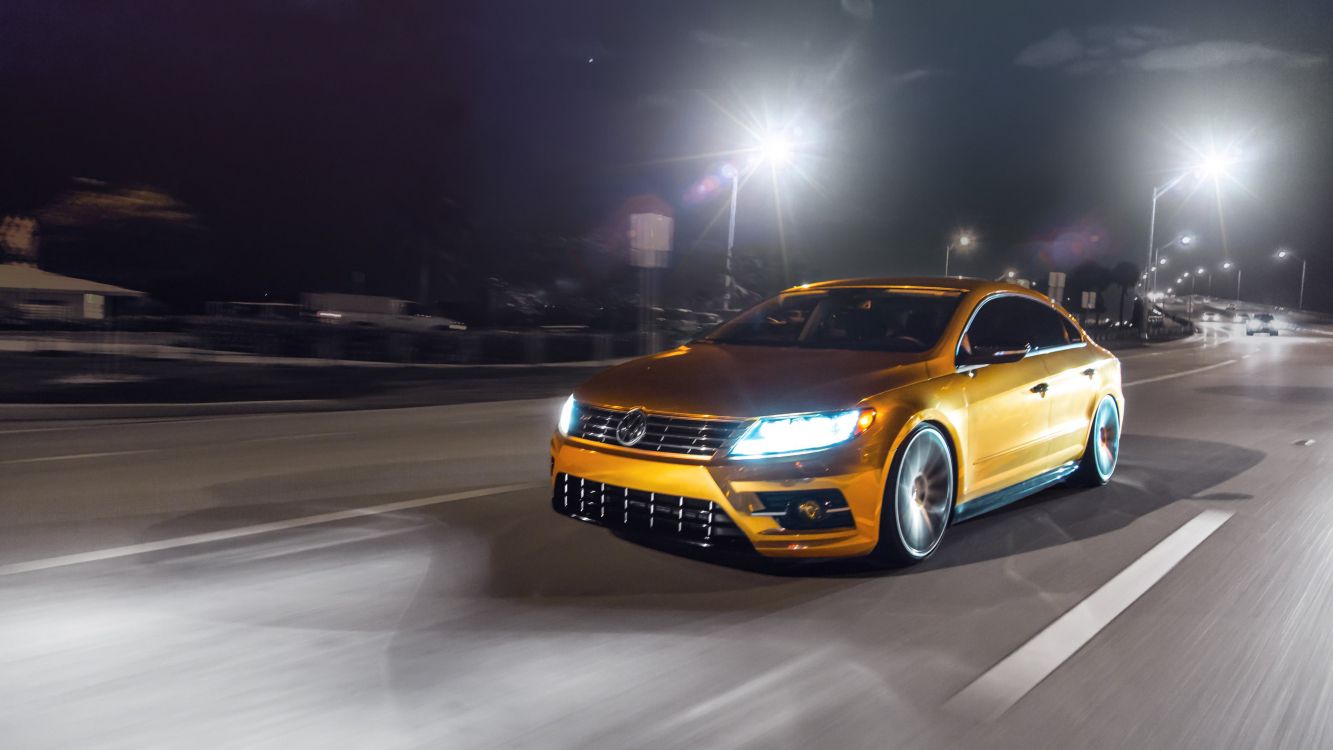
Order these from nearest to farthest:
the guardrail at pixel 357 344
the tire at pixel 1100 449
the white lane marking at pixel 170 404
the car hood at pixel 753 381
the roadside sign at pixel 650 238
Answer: the car hood at pixel 753 381 < the tire at pixel 1100 449 < the white lane marking at pixel 170 404 < the roadside sign at pixel 650 238 < the guardrail at pixel 357 344

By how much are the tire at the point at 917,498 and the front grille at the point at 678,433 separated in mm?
847

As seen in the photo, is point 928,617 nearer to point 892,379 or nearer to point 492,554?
point 892,379

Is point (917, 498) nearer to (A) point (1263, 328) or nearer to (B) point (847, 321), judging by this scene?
(B) point (847, 321)

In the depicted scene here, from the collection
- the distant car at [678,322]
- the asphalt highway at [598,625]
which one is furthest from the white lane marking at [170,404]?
the distant car at [678,322]

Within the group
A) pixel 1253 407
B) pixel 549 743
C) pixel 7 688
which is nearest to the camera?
pixel 549 743

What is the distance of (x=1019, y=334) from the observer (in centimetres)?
743

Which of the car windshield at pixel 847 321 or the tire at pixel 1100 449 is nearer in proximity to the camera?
the car windshield at pixel 847 321

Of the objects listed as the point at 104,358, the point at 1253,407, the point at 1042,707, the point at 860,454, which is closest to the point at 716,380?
the point at 860,454

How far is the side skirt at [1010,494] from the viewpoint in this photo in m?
6.11

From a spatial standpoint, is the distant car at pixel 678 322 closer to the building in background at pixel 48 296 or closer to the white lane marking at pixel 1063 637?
the building in background at pixel 48 296

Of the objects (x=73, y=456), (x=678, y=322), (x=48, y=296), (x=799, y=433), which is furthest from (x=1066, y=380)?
(x=48, y=296)

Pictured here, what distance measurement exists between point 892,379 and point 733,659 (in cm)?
200

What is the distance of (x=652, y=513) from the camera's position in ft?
17.3

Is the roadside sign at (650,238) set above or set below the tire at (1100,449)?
above
